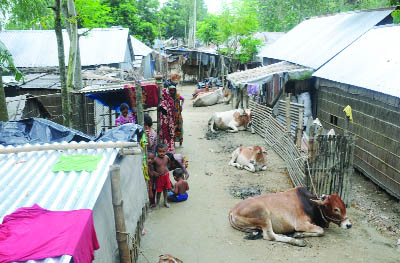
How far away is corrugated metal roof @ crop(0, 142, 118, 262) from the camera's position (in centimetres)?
328

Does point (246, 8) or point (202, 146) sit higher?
point (246, 8)

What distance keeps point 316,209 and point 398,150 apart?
112 inches

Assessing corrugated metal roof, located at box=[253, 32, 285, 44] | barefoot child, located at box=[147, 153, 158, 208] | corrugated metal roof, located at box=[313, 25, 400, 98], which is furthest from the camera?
corrugated metal roof, located at box=[253, 32, 285, 44]

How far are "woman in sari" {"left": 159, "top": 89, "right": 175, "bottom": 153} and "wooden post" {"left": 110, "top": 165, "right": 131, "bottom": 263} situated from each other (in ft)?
19.9

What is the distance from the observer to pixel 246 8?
2277cm

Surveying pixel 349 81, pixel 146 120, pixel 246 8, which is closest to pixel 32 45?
pixel 246 8

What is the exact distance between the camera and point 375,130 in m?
8.61

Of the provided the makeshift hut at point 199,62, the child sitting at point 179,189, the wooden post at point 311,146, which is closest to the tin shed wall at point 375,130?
the wooden post at point 311,146

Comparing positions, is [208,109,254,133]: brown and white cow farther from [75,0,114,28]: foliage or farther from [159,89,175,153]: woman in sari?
[75,0,114,28]: foliage

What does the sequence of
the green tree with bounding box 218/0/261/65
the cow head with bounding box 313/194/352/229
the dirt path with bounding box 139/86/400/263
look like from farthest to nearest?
1. the green tree with bounding box 218/0/261/65
2. the cow head with bounding box 313/194/352/229
3. the dirt path with bounding box 139/86/400/263

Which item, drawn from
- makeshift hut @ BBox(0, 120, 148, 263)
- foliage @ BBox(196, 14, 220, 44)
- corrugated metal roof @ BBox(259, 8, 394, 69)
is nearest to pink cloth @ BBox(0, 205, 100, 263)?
makeshift hut @ BBox(0, 120, 148, 263)

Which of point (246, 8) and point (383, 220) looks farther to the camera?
point (246, 8)

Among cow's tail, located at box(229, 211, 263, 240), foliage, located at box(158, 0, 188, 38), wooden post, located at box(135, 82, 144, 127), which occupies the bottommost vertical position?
cow's tail, located at box(229, 211, 263, 240)

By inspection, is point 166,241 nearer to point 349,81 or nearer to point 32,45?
point 349,81
